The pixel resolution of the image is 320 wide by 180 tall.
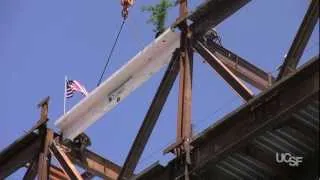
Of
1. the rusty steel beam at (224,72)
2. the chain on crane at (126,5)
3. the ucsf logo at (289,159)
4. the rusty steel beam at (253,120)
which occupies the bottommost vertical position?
the ucsf logo at (289,159)

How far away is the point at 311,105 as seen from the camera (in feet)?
76.3

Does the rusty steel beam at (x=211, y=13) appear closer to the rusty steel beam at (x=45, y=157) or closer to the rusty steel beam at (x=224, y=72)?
the rusty steel beam at (x=224, y=72)

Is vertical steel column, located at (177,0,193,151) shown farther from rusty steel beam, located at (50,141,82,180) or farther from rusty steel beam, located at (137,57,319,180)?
rusty steel beam, located at (50,141,82,180)

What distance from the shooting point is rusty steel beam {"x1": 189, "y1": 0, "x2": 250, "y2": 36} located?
28172 mm

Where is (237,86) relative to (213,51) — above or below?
below

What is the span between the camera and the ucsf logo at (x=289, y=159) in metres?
24.2

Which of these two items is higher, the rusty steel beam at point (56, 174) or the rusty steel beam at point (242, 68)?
the rusty steel beam at point (242, 68)

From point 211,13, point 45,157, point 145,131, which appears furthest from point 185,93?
point 45,157

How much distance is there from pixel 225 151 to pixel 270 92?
1828mm

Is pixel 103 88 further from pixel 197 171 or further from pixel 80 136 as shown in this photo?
pixel 197 171

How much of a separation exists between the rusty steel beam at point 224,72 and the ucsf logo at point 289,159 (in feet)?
6.89

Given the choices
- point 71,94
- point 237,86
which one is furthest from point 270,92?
point 71,94

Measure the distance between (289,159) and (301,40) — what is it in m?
2.87

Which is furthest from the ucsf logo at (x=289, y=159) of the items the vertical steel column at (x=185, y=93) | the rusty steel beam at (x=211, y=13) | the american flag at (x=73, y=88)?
the american flag at (x=73, y=88)
